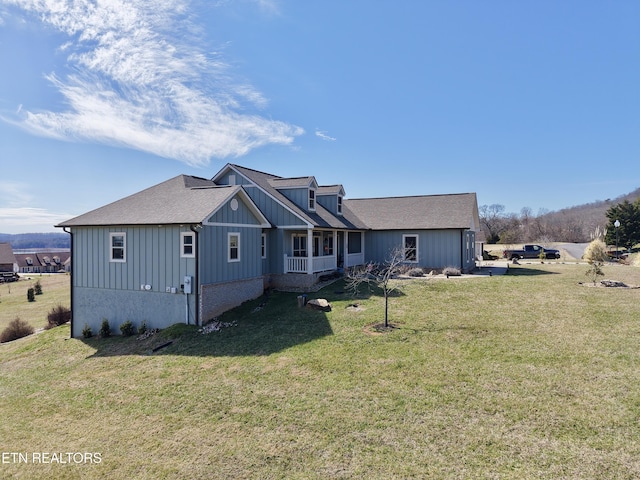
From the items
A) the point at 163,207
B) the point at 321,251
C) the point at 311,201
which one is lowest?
the point at 321,251

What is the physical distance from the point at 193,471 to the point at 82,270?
14406mm

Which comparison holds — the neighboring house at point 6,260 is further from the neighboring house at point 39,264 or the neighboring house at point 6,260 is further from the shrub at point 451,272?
the shrub at point 451,272

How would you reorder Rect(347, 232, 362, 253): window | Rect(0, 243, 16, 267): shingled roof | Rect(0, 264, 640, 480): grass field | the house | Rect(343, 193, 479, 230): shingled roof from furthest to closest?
Rect(0, 243, 16, 267): shingled roof
Rect(347, 232, 362, 253): window
Rect(343, 193, 479, 230): shingled roof
the house
Rect(0, 264, 640, 480): grass field

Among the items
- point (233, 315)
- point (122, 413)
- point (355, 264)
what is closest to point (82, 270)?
point (233, 315)

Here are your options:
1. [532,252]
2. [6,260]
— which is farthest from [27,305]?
[532,252]

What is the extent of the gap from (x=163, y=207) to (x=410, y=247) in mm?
15213

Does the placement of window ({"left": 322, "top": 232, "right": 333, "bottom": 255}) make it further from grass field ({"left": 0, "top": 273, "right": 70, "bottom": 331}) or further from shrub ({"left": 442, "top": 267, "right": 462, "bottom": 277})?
grass field ({"left": 0, "top": 273, "right": 70, "bottom": 331})

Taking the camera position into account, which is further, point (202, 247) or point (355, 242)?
point (355, 242)

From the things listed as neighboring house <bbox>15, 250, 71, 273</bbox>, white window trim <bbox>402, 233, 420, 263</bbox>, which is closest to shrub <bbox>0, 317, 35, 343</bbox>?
white window trim <bbox>402, 233, 420, 263</bbox>

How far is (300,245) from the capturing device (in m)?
22.1

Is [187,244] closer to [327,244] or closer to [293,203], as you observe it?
[293,203]

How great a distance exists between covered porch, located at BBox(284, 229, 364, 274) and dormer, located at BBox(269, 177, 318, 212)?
1728 millimetres

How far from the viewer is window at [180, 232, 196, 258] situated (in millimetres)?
14922

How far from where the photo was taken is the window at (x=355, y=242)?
2607 cm
